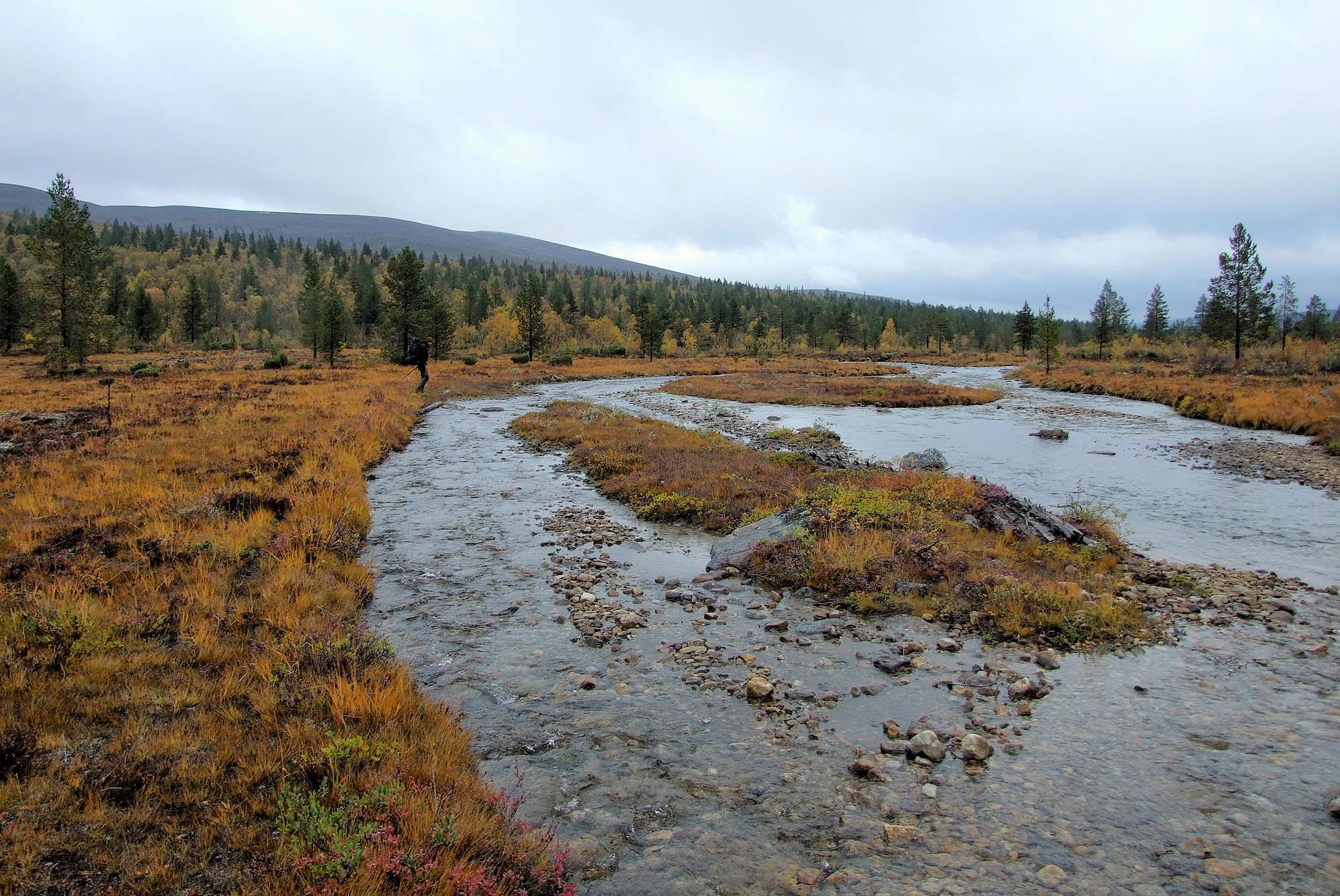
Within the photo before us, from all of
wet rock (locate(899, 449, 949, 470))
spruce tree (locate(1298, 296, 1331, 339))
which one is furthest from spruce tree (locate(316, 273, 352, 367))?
spruce tree (locate(1298, 296, 1331, 339))

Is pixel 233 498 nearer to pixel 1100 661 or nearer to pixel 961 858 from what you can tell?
pixel 961 858

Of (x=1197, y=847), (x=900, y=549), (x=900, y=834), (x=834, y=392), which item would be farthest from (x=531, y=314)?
(x=1197, y=847)

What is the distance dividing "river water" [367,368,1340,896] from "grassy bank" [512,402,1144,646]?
2.24 feet

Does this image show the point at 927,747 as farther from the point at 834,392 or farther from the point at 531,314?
the point at 531,314

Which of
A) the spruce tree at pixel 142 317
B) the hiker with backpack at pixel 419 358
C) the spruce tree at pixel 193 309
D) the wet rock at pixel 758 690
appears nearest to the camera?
the wet rock at pixel 758 690

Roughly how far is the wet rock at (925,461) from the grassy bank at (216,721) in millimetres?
16699

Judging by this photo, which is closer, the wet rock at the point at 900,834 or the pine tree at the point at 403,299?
the wet rock at the point at 900,834

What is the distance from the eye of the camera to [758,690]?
23.2 feet

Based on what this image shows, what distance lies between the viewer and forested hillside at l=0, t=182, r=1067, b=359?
6750 cm

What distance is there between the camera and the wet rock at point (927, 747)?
19.3 ft

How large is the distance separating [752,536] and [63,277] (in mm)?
63652

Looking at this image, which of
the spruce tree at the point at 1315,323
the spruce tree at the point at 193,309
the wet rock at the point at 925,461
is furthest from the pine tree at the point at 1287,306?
the spruce tree at the point at 193,309

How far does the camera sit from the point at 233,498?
41.5 ft

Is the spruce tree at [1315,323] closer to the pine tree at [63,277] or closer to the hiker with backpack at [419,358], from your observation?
the hiker with backpack at [419,358]
